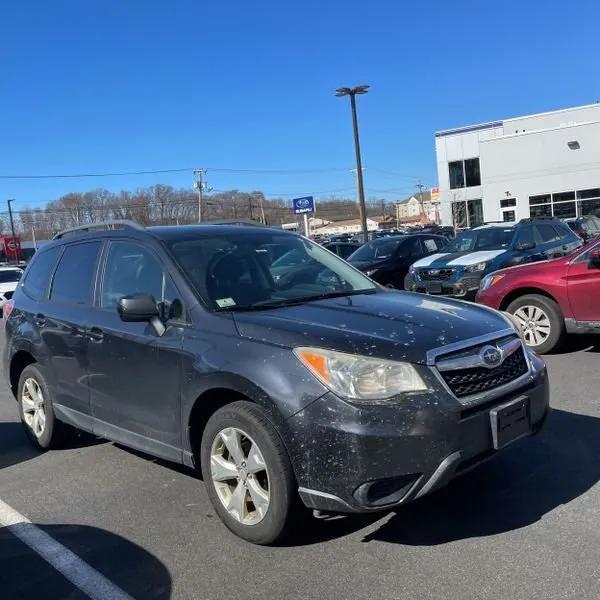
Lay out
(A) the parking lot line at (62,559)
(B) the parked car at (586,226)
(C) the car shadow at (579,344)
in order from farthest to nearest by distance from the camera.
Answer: (B) the parked car at (586,226) < (C) the car shadow at (579,344) < (A) the parking lot line at (62,559)

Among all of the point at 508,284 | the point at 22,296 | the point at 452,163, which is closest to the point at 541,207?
the point at 452,163

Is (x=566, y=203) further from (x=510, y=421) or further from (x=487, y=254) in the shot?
(x=510, y=421)

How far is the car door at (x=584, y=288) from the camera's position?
24.3 feet

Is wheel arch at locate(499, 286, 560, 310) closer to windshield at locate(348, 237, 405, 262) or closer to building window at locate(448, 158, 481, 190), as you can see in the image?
windshield at locate(348, 237, 405, 262)

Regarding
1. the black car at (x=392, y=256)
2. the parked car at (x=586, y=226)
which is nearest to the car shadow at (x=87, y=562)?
the black car at (x=392, y=256)

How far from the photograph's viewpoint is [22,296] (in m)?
5.71

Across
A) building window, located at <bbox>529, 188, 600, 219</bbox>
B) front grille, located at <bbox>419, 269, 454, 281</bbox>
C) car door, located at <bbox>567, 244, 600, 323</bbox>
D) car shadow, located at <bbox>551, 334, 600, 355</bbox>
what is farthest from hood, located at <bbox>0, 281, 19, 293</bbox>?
building window, located at <bbox>529, 188, 600, 219</bbox>

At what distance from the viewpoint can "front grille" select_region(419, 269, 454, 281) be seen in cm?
1269

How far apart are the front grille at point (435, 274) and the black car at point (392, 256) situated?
2.09m

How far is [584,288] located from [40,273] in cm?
592

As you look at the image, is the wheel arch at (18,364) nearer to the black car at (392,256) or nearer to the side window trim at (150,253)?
the side window trim at (150,253)

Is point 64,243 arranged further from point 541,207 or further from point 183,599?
point 541,207

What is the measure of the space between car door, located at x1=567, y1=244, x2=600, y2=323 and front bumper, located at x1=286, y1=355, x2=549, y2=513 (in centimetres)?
499

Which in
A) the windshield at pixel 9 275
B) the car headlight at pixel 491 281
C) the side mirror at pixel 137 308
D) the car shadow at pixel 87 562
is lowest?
the car shadow at pixel 87 562
